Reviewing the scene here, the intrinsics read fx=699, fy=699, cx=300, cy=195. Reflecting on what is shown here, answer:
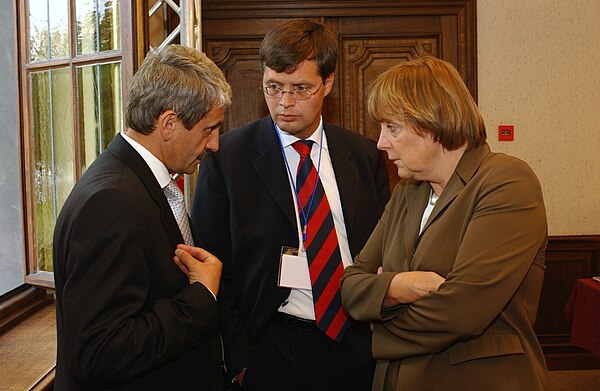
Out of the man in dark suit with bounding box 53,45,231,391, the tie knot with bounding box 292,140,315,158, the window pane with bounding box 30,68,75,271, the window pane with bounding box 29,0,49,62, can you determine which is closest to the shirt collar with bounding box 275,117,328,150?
the tie knot with bounding box 292,140,315,158

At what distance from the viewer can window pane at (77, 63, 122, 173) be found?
2.84 meters

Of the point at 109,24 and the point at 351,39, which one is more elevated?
the point at 351,39

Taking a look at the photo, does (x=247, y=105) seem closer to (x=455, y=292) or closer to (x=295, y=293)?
(x=295, y=293)

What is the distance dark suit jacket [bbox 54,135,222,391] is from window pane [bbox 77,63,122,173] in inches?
52.6

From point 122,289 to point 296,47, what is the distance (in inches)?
41.0

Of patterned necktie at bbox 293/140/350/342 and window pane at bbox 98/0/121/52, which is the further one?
window pane at bbox 98/0/121/52

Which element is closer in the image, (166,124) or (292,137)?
(166,124)

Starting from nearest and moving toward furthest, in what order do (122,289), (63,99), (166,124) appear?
1. (122,289)
2. (166,124)
3. (63,99)

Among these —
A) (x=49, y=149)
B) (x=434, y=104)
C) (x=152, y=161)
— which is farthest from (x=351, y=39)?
(x=152, y=161)

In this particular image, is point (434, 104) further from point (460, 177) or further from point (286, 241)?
point (286, 241)

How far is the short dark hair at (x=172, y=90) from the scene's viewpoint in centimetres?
158

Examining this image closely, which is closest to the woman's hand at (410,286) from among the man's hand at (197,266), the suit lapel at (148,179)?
the man's hand at (197,266)

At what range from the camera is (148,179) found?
1.54 metres

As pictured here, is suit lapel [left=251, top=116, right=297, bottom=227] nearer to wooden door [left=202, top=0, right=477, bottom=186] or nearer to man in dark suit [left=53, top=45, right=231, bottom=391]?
man in dark suit [left=53, top=45, right=231, bottom=391]
